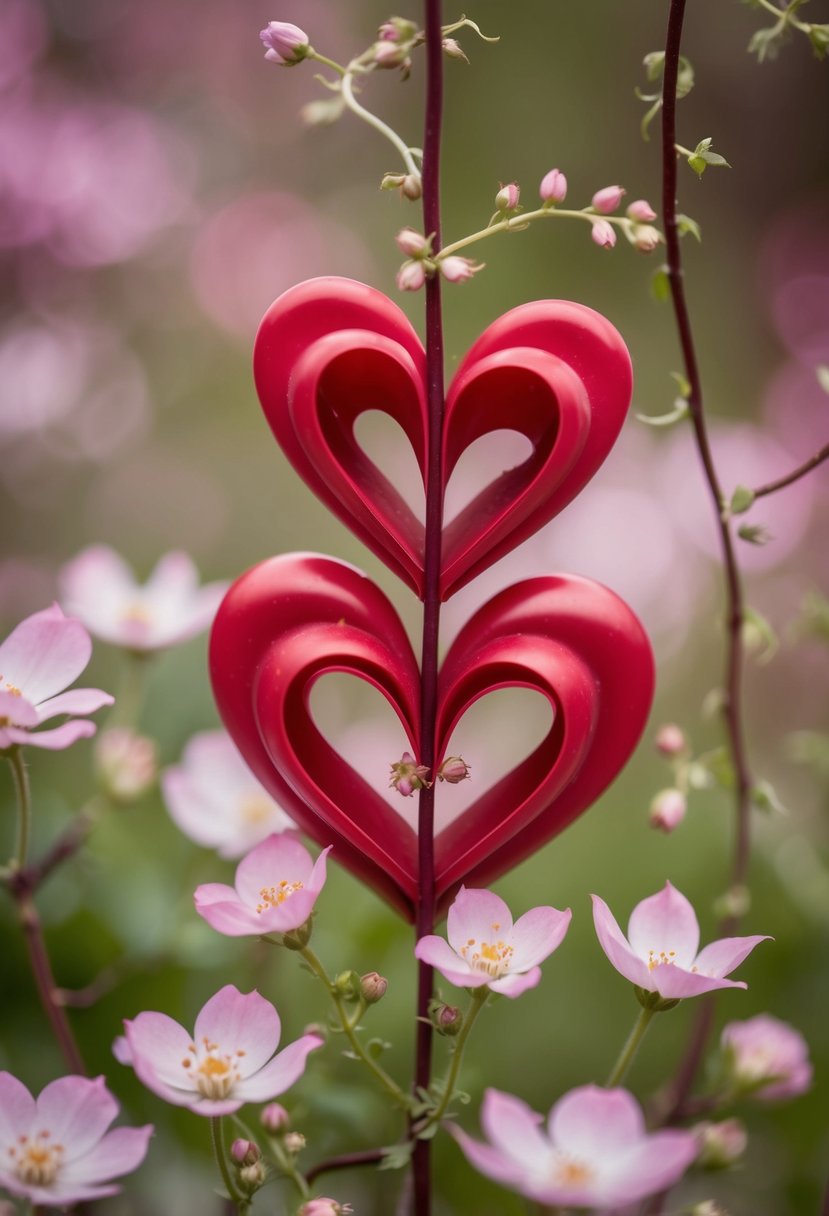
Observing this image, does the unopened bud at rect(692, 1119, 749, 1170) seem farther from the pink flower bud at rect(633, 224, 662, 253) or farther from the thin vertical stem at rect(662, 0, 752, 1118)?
the pink flower bud at rect(633, 224, 662, 253)

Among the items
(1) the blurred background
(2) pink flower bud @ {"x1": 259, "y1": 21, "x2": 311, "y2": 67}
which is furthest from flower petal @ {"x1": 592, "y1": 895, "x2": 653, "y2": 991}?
A: (2) pink flower bud @ {"x1": 259, "y1": 21, "x2": 311, "y2": 67}

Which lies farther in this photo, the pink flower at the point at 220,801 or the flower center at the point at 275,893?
the pink flower at the point at 220,801

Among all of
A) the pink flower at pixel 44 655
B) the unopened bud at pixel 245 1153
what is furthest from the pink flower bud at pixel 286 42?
the unopened bud at pixel 245 1153

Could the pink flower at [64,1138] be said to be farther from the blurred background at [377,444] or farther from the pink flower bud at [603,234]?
the pink flower bud at [603,234]

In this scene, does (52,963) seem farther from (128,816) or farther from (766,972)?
(766,972)

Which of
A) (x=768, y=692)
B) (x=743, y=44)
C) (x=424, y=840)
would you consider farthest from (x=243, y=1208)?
(x=743, y=44)

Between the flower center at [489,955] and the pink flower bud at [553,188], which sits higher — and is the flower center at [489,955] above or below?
below

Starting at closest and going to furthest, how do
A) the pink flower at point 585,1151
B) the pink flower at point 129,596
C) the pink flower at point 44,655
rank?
the pink flower at point 585,1151, the pink flower at point 44,655, the pink flower at point 129,596
